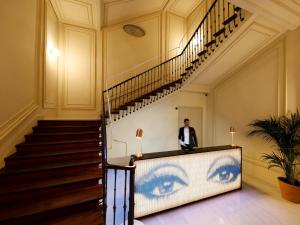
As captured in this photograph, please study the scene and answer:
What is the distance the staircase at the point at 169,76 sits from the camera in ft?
14.3

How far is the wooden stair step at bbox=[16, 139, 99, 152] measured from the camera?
2.65 m

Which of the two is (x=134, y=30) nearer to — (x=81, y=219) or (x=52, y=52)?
(x=52, y=52)

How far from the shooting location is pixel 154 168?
269cm

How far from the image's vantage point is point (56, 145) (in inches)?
112

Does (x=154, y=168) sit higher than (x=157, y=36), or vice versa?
(x=157, y=36)

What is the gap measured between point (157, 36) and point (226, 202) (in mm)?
6223

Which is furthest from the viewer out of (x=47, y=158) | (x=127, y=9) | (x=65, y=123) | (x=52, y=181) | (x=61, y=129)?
(x=127, y=9)

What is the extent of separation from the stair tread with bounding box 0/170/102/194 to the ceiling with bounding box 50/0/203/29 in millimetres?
4476

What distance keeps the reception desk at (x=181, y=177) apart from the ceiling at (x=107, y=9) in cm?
453

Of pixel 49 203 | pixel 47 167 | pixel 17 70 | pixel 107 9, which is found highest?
pixel 107 9

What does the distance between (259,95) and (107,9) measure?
5.45 meters

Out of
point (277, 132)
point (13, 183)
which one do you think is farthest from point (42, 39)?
point (277, 132)

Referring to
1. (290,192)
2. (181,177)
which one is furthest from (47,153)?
(290,192)

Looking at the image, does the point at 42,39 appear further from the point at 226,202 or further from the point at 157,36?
the point at 226,202
